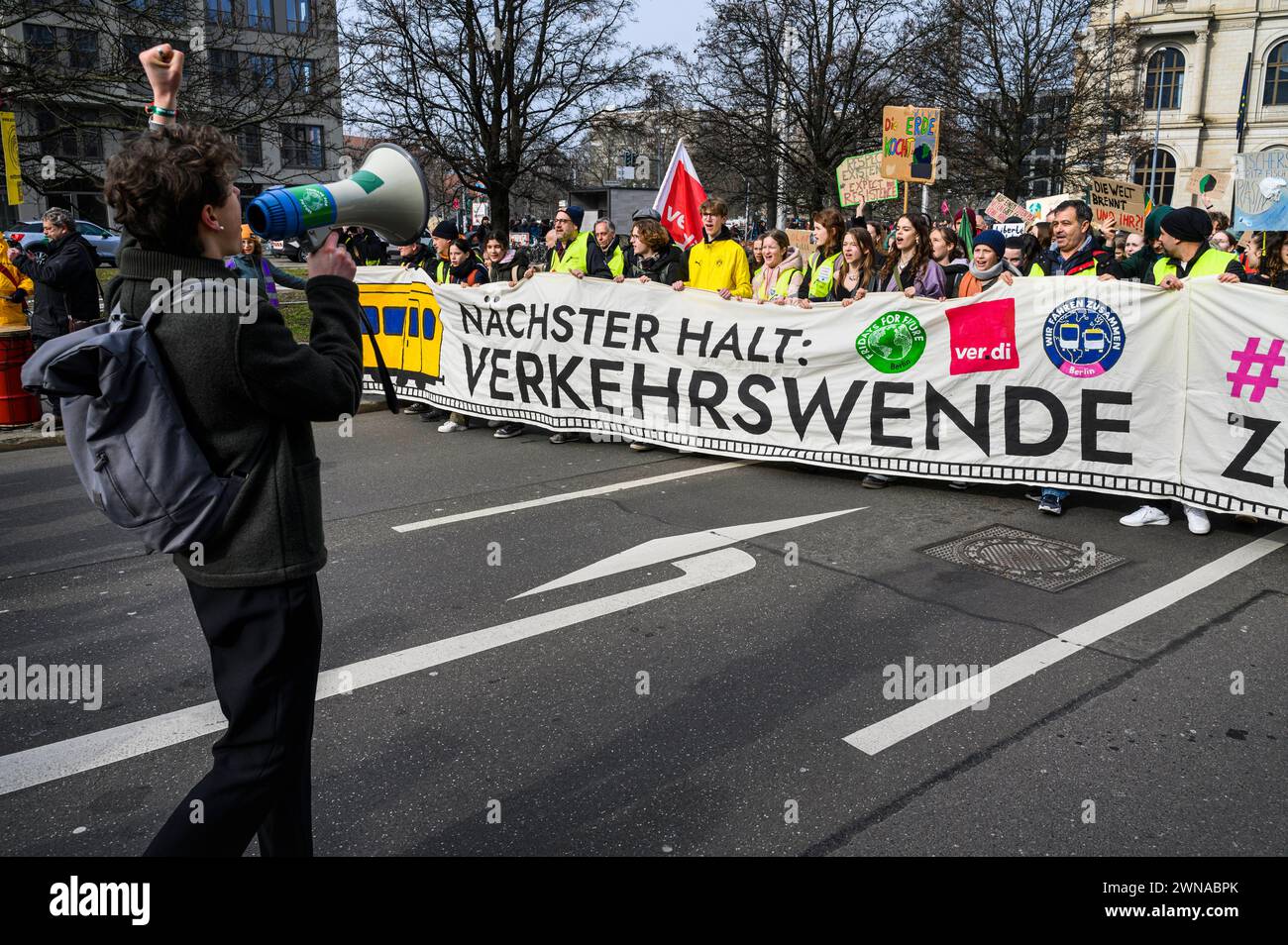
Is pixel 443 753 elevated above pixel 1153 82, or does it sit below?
below

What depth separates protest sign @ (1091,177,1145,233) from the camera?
14492mm

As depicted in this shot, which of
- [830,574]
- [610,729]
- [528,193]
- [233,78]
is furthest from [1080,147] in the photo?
[610,729]

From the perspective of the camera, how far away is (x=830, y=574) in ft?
18.2

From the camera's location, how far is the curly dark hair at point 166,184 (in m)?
2.15

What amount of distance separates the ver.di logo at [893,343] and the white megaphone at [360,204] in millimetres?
5191

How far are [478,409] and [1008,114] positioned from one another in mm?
28537

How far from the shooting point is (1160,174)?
6291cm

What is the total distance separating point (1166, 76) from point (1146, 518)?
6805cm

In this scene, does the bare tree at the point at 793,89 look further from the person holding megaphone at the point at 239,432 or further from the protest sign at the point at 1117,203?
the person holding megaphone at the point at 239,432

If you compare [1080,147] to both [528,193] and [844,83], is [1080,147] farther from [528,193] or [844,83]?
[528,193]

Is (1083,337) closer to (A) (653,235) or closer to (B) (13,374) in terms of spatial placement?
(A) (653,235)

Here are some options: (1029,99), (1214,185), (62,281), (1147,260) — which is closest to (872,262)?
(1147,260)
